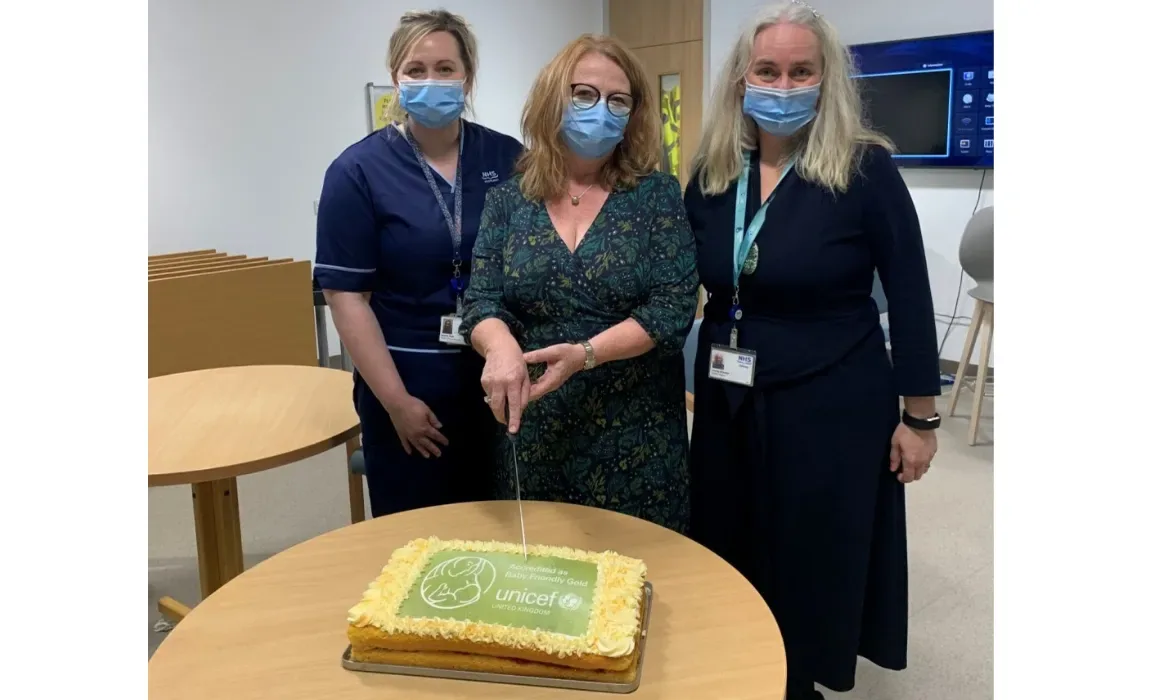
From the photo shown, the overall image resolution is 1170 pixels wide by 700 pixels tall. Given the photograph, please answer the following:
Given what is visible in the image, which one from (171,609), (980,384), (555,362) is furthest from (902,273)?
(980,384)

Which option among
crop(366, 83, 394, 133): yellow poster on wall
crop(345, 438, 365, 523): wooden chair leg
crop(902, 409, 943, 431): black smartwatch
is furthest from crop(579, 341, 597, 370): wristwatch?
crop(366, 83, 394, 133): yellow poster on wall

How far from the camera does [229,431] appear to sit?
6.86 ft

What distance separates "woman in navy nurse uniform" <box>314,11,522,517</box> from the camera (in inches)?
71.5

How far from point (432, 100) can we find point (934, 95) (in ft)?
12.7

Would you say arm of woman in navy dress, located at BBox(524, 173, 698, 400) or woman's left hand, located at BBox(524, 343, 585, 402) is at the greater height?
arm of woman in navy dress, located at BBox(524, 173, 698, 400)

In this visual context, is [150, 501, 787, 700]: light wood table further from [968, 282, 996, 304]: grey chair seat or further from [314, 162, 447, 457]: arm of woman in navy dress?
[968, 282, 996, 304]: grey chair seat

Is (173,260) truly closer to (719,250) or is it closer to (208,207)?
(208,207)

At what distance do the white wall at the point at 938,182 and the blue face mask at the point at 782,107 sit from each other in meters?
3.41

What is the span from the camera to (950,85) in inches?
185

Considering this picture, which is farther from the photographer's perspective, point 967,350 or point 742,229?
point 967,350

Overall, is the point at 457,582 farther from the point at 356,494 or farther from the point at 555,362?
the point at 356,494

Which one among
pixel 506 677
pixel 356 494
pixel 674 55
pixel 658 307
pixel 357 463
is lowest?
pixel 356 494

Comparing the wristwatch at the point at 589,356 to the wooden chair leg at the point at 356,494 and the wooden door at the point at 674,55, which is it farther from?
the wooden door at the point at 674,55

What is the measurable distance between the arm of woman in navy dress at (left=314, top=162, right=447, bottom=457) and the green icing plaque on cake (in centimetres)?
65
